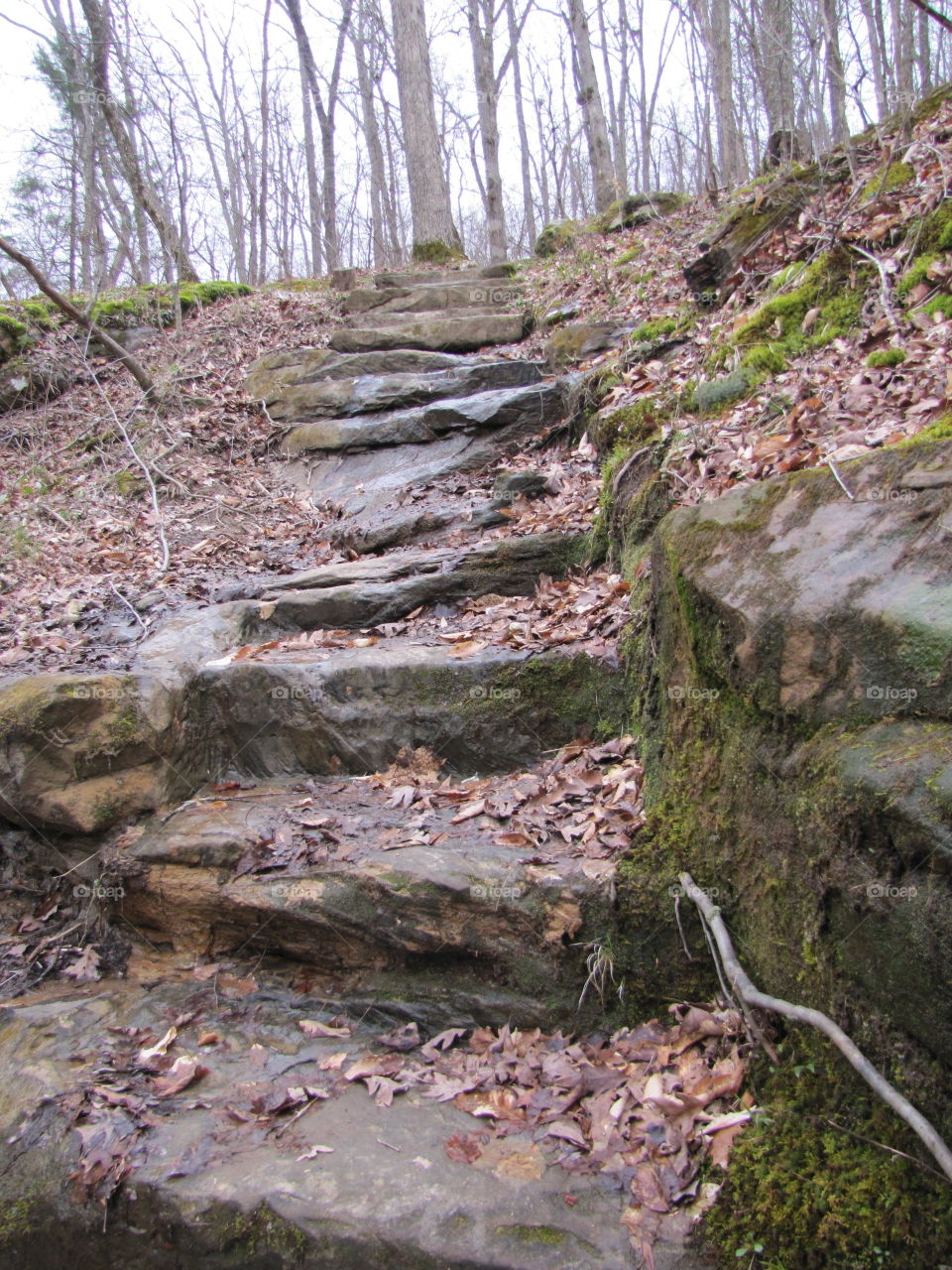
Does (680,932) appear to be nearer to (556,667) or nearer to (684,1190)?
(684,1190)

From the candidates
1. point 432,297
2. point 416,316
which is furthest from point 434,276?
point 416,316

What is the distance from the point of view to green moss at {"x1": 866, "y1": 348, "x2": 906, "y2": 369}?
402 cm

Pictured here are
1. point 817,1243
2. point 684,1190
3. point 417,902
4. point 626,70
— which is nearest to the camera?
point 817,1243

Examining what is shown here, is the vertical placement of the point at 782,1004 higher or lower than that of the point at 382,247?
lower

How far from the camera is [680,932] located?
9.62 feet

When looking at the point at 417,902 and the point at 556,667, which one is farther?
the point at 556,667

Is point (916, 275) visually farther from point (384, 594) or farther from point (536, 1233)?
point (536, 1233)

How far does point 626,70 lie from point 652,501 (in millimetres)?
19781

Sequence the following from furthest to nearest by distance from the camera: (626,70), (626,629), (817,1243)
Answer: (626,70) < (626,629) < (817,1243)

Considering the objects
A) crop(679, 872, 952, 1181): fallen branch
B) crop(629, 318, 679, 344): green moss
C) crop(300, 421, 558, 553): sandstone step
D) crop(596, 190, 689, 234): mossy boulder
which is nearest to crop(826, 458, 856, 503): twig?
crop(679, 872, 952, 1181): fallen branch

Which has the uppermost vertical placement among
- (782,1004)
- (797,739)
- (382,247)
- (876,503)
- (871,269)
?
(382,247)

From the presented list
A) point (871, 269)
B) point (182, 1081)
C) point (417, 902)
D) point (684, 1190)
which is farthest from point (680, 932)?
point (871, 269)

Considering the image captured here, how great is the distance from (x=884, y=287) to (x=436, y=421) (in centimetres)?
445

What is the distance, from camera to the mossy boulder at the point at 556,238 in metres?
13.4
